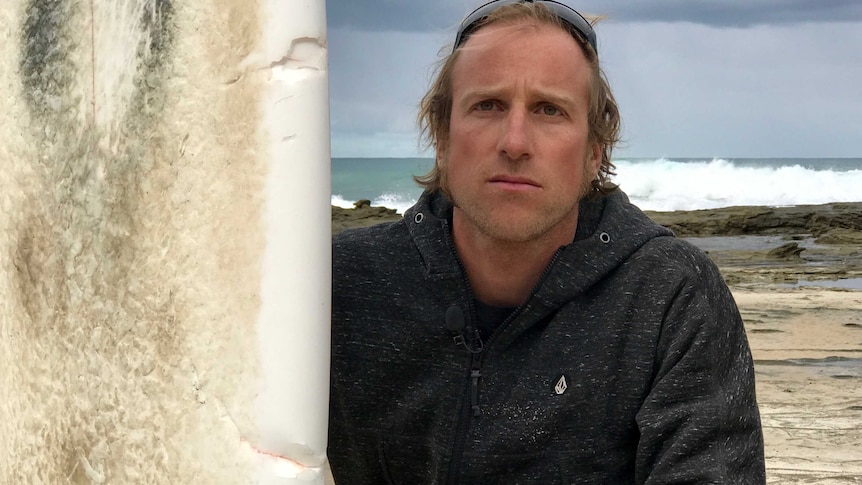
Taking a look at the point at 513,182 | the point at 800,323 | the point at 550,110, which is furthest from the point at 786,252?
the point at 513,182

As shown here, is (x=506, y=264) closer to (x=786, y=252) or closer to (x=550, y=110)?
(x=550, y=110)

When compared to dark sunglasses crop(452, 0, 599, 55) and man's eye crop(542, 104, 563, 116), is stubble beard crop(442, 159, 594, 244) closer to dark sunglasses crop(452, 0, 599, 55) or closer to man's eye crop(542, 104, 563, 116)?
man's eye crop(542, 104, 563, 116)

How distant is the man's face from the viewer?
7.52ft

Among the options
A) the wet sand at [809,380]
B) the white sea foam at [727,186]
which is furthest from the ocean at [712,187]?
the wet sand at [809,380]

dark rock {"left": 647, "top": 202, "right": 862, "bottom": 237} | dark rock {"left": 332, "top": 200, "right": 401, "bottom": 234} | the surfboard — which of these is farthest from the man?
dark rock {"left": 647, "top": 202, "right": 862, "bottom": 237}

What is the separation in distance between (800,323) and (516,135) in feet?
26.5

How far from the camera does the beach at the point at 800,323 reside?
203 inches

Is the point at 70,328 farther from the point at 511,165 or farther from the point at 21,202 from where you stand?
the point at 511,165

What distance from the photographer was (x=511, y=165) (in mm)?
2285

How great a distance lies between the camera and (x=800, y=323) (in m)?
9.48

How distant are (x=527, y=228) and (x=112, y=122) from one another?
120 centimetres

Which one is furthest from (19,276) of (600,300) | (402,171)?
(402,171)

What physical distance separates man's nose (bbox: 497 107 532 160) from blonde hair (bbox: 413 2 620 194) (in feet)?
0.95

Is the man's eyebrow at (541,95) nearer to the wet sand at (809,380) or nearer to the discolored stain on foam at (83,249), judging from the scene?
the discolored stain on foam at (83,249)
